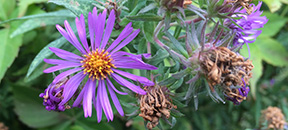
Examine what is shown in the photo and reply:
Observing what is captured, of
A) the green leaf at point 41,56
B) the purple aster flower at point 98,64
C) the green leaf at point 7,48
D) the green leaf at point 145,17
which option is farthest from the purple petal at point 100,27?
the green leaf at point 7,48

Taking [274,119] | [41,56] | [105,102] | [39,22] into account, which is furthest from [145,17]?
[274,119]

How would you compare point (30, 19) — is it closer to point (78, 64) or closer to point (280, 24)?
point (78, 64)

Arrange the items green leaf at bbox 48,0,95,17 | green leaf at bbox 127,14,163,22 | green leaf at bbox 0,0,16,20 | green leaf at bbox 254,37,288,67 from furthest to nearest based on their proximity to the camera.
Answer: green leaf at bbox 254,37,288,67 → green leaf at bbox 0,0,16,20 → green leaf at bbox 48,0,95,17 → green leaf at bbox 127,14,163,22

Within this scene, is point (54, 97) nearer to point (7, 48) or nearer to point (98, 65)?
point (98, 65)

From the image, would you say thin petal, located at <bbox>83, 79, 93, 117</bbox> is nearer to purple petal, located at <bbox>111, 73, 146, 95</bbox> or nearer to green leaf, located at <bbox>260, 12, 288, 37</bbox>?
purple petal, located at <bbox>111, 73, 146, 95</bbox>

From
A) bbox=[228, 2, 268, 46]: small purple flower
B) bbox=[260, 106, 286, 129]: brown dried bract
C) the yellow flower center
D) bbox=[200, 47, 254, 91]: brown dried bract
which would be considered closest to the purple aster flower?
the yellow flower center

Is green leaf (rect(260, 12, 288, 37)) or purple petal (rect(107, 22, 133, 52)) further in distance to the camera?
green leaf (rect(260, 12, 288, 37))
